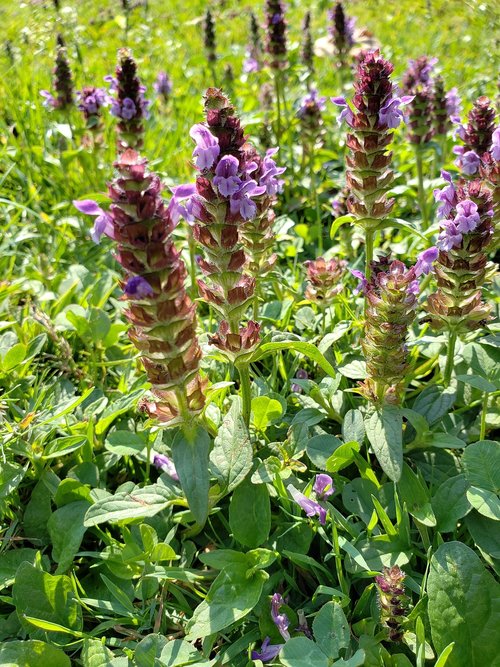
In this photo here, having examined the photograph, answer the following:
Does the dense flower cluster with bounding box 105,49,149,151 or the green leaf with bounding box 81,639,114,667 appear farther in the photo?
the dense flower cluster with bounding box 105,49,149,151

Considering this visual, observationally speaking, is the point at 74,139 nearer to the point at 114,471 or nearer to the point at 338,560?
the point at 114,471

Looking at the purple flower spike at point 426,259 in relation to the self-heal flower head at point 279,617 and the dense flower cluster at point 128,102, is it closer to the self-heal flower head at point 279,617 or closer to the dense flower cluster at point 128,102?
the self-heal flower head at point 279,617

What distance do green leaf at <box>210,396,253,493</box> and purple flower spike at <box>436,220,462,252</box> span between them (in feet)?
3.17

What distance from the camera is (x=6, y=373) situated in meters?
2.79

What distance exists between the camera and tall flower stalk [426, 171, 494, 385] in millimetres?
2203

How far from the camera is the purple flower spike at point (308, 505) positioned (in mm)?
2113

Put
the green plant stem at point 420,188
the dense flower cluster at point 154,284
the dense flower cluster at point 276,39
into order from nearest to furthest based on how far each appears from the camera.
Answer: the dense flower cluster at point 154,284
the green plant stem at point 420,188
the dense flower cluster at point 276,39

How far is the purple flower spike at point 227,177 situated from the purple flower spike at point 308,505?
1041 mm

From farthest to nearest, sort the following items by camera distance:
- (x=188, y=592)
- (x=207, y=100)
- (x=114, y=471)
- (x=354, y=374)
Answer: (x=114, y=471) → (x=354, y=374) → (x=188, y=592) → (x=207, y=100)

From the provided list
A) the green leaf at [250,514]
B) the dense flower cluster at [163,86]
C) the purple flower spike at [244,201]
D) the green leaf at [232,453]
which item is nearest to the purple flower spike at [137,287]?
the purple flower spike at [244,201]

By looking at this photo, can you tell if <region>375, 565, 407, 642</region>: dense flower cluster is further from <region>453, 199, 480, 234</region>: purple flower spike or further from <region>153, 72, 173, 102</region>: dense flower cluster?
<region>153, 72, 173, 102</region>: dense flower cluster

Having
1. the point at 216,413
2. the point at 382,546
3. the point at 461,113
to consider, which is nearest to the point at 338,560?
the point at 382,546

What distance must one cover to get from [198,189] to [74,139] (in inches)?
110

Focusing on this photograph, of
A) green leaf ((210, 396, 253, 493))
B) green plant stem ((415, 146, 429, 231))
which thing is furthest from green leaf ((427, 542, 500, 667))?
green plant stem ((415, 146, 429, 231))
